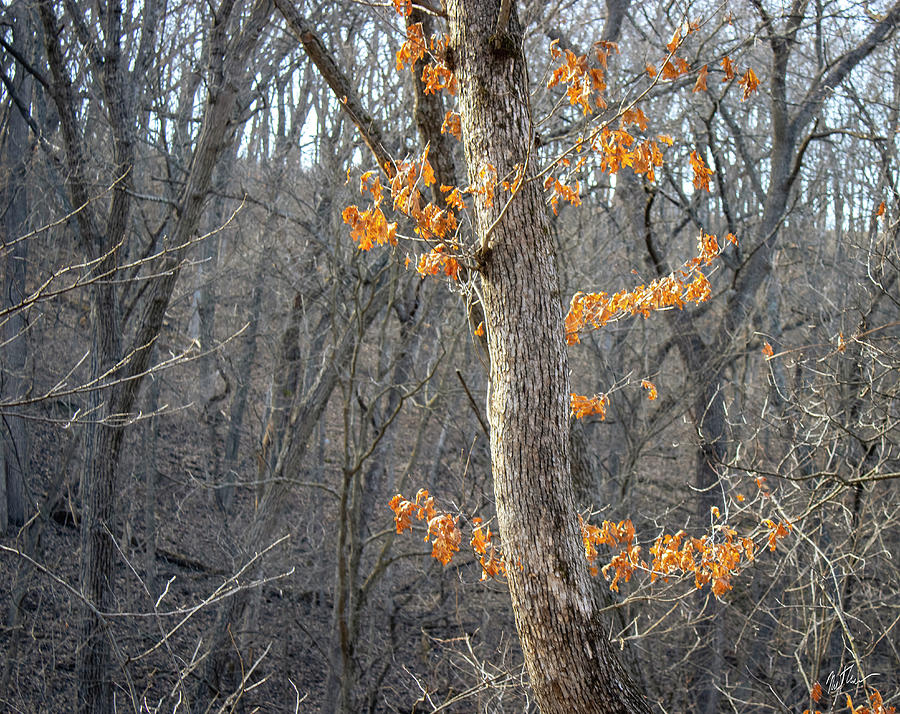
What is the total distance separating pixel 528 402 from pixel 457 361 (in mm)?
9005

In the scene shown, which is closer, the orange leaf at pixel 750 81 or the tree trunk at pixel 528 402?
the tree trunk at pixel 528 402

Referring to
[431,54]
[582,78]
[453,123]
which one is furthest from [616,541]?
[431,54]

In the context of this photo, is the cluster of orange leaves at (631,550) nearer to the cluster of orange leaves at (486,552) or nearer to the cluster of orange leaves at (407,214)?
the cluster of orange leaves at (486,552)

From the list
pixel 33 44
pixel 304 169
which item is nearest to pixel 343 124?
pixel 304 169

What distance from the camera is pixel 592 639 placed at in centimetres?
318

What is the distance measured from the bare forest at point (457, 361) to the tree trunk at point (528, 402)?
1 cm

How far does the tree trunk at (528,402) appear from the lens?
10.5 ft

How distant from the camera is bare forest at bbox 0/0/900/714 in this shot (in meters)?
3.52

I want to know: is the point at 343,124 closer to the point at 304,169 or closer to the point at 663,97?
the point at 304,169

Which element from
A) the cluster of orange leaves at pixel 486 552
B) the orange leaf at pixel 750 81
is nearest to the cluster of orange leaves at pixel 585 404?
the cluster of orange leaves at pixel 486 552

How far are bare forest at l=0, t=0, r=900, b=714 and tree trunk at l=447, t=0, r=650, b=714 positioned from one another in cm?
1

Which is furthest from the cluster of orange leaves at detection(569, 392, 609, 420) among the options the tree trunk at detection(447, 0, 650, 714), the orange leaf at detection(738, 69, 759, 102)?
the orange leaf at detection(738, 69, 759, 102)

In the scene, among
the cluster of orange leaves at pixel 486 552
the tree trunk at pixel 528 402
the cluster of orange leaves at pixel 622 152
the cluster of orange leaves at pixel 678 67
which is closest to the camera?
the cluster of orange leaves at pixel 678 67

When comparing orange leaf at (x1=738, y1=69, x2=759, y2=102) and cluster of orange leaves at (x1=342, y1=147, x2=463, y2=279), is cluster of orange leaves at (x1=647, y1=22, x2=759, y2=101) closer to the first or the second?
orange leaf at (x1=738, y1=69, x2=759, y2=102)
